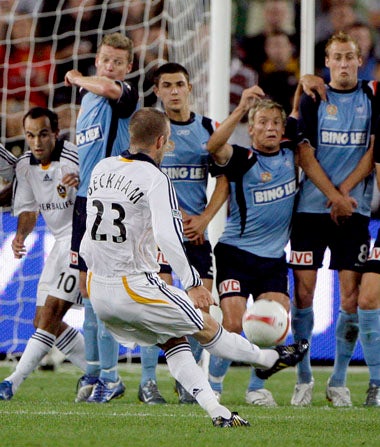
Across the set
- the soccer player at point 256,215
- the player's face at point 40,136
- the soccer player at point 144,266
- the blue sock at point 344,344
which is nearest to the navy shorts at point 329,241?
the soccer player at point 256,215

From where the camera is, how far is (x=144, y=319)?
18.3 feet

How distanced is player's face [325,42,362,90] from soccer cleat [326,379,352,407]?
2.10 meters

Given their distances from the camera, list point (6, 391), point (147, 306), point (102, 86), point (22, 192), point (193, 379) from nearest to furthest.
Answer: point (193, 379), point (147, 306), point (102, 86), point (6, 391), point (22, 192)

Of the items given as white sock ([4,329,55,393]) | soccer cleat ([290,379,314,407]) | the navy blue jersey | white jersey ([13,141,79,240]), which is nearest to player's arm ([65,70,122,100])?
the navy blue jersey

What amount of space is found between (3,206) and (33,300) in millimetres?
1919

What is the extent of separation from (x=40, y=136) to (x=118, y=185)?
2.26 meters

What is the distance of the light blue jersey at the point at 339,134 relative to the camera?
745 centimetres

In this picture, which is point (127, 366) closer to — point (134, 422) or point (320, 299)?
point (320, 299)

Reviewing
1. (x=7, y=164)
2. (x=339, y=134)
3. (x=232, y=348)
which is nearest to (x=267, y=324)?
(x=232, y=348)

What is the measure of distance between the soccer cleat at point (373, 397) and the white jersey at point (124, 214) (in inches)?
84.3

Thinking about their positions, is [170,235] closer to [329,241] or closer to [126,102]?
[126,102]

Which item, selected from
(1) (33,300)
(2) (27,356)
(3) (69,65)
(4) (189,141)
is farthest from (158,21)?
(2) (27,356)

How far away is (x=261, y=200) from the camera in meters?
7.41

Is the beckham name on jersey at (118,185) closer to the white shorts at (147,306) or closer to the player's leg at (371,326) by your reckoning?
the white shorts at (147,306)
